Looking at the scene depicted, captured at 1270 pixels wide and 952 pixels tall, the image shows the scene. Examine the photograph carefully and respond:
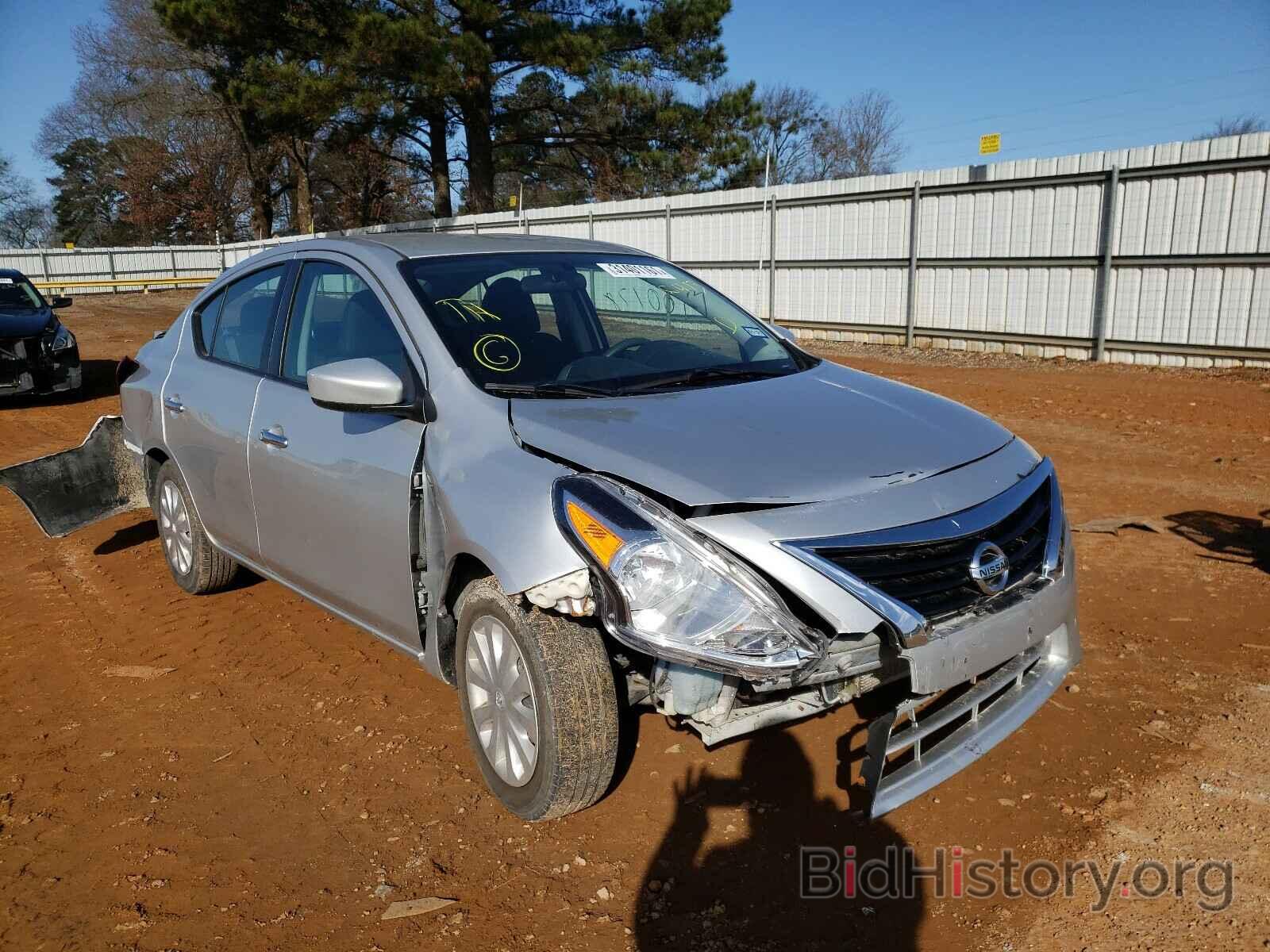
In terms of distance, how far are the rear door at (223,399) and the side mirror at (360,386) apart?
3.40 feet

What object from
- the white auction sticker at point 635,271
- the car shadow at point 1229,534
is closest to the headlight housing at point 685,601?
the white auction sticker at point 635,271

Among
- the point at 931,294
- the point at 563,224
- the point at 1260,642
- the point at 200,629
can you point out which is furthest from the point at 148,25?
the point at 1260,642

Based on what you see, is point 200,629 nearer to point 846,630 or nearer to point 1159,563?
point 846,630

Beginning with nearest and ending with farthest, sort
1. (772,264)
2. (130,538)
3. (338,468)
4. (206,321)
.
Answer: (338,468), (206,321), (130,538), (772,264)

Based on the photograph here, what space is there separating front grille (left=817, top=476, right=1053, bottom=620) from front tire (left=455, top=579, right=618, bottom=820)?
2.44ft

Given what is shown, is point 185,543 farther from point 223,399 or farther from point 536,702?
point 536,702

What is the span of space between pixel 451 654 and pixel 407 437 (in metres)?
0.73

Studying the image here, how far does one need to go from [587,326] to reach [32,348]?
34.1 ft

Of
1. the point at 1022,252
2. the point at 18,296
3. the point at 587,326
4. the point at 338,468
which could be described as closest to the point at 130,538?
the point at 338,468

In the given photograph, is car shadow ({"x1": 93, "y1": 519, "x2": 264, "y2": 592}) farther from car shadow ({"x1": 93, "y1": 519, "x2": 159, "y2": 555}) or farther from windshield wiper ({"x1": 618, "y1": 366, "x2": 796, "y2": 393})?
windshield wiper ({"x1": 618, "y1": 366, "x2": 796, "y2": 393})

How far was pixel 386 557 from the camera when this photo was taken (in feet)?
10.6

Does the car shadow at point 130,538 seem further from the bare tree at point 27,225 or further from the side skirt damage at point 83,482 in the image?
the bare tree at point 27,225

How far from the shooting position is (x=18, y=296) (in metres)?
12.2

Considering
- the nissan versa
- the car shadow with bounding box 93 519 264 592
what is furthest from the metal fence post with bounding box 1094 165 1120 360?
the car shadow with bounding box 93 519 264 592
